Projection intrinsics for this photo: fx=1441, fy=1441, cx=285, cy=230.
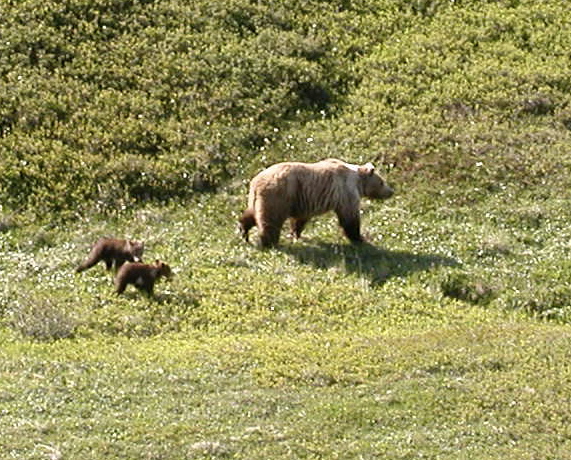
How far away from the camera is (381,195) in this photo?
84.1 feet

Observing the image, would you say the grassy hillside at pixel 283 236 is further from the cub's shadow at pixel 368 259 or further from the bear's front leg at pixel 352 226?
the bear's front leg at pixel 352 226

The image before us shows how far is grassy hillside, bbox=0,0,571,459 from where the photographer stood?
645 inches

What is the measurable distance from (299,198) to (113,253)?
142 inches

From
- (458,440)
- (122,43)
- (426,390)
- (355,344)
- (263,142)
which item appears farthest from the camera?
(122,43)

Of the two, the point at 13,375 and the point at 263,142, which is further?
the point at 263,142

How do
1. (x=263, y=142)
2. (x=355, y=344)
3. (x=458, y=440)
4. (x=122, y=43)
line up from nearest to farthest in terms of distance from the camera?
(x=458, y=440) → (x=355, y=344) → (x=263, y=142) → (x=122, y=43)

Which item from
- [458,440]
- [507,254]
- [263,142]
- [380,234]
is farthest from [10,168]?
[458,440]

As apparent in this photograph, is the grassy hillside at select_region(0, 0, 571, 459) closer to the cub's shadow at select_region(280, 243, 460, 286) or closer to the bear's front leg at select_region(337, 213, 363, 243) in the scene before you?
the cub's shadow at select_region(280, 243, 460, 286)

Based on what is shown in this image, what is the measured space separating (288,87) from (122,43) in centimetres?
375

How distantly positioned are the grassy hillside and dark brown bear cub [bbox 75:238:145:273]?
0.90ft

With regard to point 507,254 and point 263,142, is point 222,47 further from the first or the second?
point 507,254

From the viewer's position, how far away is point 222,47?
3109 cm

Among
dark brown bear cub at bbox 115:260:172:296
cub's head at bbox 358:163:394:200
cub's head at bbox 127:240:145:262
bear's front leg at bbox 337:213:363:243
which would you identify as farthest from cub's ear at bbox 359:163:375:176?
dark brown bear cub at bbox 115:260:172:296

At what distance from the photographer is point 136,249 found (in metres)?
22.2
